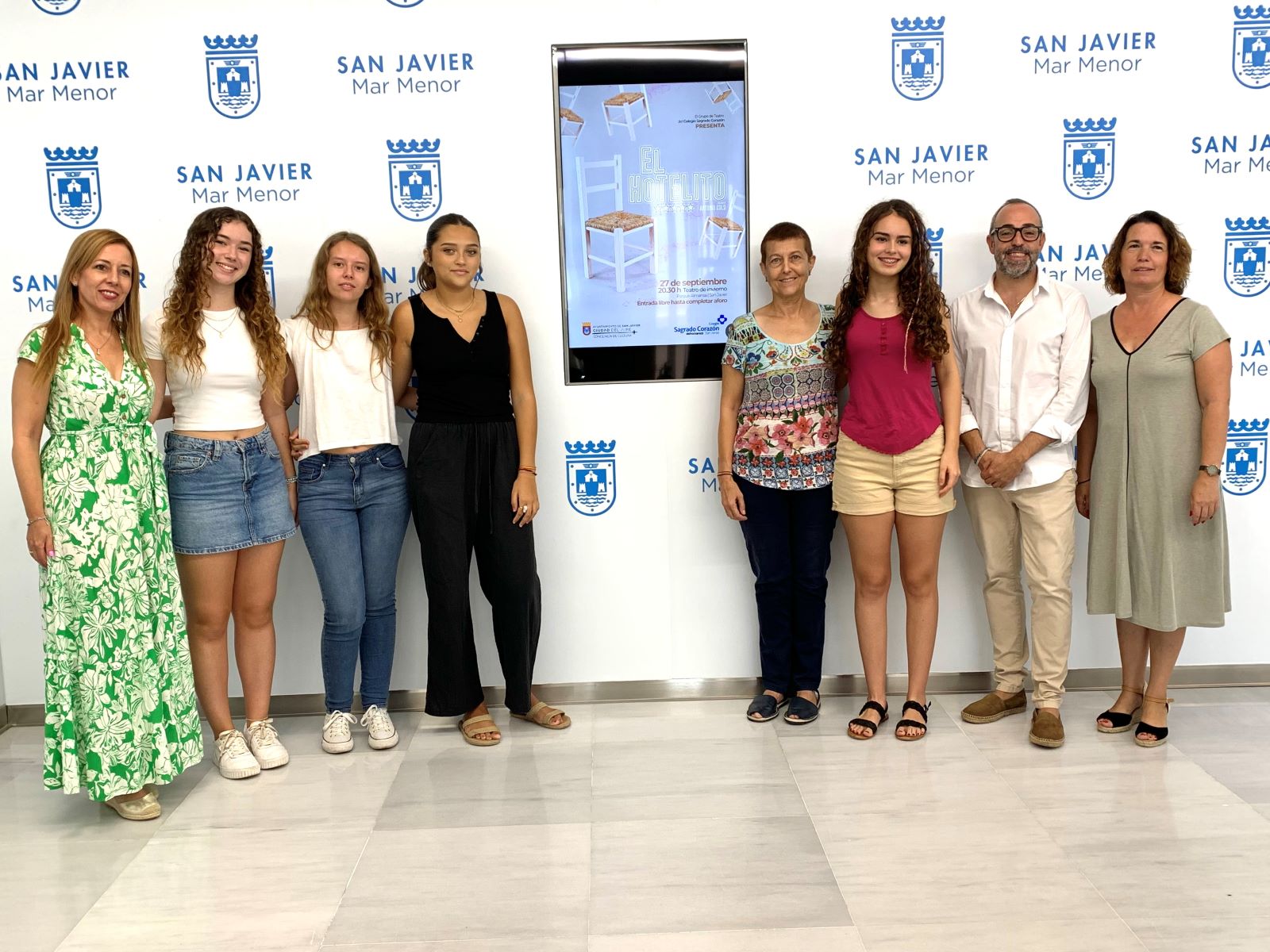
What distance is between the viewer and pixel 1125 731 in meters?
3.52

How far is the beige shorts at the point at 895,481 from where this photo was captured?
3.42 meters

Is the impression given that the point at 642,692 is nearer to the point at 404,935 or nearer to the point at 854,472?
the point at 854,472

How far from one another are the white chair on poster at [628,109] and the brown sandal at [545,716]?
198 cm

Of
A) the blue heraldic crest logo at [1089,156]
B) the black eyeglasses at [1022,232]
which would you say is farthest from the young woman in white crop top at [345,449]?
the blue heraldic crest logo at [1089,156]

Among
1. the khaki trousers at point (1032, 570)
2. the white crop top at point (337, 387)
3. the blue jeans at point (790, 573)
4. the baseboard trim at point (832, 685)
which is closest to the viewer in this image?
the white crop top at point (337, 387)

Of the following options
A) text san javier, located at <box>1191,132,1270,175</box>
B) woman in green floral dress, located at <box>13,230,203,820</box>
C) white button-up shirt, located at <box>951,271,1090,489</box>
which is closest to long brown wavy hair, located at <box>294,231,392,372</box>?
woman in green floral dress, located at <box>13,230,203,820</box>

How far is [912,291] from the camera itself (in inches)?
134

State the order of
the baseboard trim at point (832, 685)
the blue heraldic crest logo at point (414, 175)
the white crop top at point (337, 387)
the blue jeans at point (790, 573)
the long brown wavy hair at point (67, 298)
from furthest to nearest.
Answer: the baseboard trim at point (832, 685) → the blue heraldic crest logo at point (414, 175) → the blue jeans at point (790, 573) → the white crop top at point (337, 387) → the long brown wavy hair at point (67, 298)

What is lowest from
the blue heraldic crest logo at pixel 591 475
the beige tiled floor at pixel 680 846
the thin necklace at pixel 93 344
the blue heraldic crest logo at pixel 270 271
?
the beige tiled floor at pixel 680 846

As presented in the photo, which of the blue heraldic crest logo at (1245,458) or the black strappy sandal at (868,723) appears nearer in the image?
the black strappy sandal at (868,723)

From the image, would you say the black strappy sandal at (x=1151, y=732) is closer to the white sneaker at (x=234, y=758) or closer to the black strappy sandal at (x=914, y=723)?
the black strappy sandal at (x=914, y=723)

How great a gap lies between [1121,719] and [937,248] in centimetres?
170

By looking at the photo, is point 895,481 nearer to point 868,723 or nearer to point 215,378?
point 868,723

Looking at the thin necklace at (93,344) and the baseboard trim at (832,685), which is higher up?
the thin necklace at (93,344)
